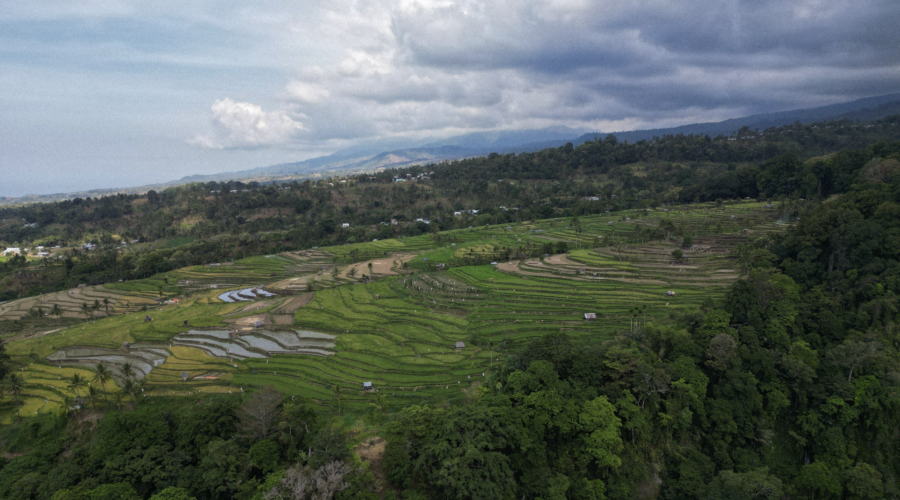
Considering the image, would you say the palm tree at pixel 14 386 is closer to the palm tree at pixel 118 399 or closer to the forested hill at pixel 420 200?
the palm tree at pixel 118 399

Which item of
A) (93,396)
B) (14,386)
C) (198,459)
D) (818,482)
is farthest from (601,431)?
(14,386)

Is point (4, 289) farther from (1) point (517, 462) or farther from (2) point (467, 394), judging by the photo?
(1) point (517, 462)

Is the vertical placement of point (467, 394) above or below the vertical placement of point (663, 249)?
below

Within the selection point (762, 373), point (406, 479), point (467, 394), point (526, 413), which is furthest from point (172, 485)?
point (762, 373)

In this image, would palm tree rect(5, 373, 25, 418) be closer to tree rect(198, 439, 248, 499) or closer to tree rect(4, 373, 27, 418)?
tree rect(4, 373, 27, 418)

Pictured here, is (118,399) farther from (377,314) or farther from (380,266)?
(380,266)

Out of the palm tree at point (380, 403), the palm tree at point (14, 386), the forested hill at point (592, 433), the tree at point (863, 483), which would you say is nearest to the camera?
the forested hill at point (592, 433)

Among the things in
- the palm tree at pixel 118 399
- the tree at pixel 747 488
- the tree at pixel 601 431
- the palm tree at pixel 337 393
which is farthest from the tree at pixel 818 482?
the palm tree at pixel 118 399
